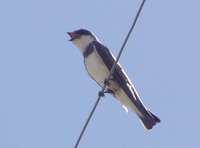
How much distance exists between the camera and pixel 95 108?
21.3ft

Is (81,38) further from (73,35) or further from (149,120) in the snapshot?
(149,120)

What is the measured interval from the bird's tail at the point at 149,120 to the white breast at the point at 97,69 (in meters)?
0.58

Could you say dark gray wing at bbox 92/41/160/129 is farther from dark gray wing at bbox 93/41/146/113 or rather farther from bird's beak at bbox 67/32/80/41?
bird's beak at bbox 67/32/80/41

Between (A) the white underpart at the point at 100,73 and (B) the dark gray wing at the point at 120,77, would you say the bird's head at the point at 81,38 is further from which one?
(A) the white underpart at the point at 100,73

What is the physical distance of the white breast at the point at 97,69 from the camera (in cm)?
892

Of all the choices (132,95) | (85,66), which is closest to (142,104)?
(132,95)

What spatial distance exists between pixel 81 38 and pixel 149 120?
136cm

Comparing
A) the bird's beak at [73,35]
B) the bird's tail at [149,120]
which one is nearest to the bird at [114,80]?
the bird's tail at [149,120]

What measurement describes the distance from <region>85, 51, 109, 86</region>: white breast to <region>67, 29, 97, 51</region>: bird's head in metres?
0.34

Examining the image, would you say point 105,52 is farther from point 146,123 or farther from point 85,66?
point 146,123

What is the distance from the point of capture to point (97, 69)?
8.93 meters

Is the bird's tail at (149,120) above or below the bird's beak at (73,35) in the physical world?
below

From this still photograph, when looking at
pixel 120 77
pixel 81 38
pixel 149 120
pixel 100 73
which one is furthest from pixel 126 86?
pixel 81 38

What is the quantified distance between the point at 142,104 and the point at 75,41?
1.17 metres
